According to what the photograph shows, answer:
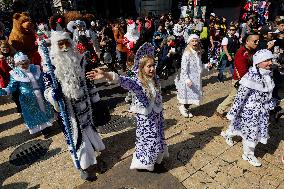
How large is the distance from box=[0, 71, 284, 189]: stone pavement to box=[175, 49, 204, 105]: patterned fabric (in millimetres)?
480

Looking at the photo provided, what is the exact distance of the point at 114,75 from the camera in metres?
3.37

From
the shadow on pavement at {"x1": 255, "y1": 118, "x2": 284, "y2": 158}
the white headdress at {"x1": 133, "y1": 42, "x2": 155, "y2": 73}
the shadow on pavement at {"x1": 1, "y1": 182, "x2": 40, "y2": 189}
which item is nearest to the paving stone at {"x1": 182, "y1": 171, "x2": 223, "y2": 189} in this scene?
the shadow on pavement at {"x1": 255, "y1": 118, "x2": 284, "y2": 158}

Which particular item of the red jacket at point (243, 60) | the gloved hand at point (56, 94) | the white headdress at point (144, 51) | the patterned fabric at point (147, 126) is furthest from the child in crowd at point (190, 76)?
the gloved hand at point (56, 94)

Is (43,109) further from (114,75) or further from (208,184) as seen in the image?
(208,184)

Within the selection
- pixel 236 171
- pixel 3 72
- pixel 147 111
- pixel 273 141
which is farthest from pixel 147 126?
pixel 3 72

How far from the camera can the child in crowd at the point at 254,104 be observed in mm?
4081

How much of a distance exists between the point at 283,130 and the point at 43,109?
495cm

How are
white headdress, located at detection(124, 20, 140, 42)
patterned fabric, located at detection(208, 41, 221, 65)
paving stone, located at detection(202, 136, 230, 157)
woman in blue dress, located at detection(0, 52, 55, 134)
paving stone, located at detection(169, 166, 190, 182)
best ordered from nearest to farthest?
paving stone, located at detection(169, 166, 190, 182), paving stone, located at detection(202, 136, 230, 157), woman in blue dress, located at detection(0, 52, 55, 134), white headdress, located at detection(124, 20, 140, 42), patterned fabric, located at detection(208, 41, 221, 65)

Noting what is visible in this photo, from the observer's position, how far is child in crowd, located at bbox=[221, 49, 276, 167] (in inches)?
161

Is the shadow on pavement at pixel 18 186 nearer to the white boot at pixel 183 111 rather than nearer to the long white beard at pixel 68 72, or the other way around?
the long white beard at pixel 68 72

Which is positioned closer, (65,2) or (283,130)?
(283,130)

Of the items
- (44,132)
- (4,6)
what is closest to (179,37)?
(44,132)

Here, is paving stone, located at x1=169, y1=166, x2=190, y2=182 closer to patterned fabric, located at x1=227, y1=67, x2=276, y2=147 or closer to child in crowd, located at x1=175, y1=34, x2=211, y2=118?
patterned fabric, located at x1=227, y1=67, x2=276, y2=147

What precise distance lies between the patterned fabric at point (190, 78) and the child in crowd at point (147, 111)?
Answer: 1925 millimetres
